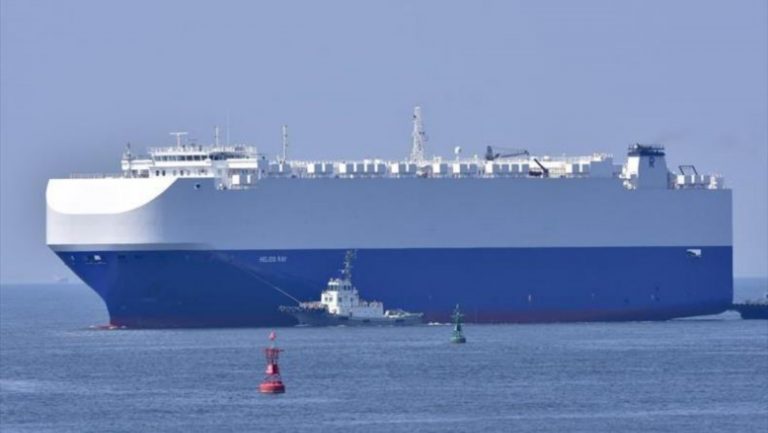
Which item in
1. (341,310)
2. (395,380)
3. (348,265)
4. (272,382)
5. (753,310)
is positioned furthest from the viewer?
(753,310)

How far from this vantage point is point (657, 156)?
94.6 metres

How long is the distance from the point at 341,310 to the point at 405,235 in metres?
4.14

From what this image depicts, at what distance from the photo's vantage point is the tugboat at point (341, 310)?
86625 millimetres

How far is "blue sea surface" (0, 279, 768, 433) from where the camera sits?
5684 centimetres

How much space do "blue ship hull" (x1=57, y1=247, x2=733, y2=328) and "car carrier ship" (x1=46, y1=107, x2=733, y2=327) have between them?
→ 50mm

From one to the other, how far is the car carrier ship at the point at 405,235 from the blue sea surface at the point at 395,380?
1.52 meters

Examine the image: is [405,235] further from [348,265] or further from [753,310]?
[753,310]

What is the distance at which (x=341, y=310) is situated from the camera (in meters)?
86.6

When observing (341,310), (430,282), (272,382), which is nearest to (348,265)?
(341,310)

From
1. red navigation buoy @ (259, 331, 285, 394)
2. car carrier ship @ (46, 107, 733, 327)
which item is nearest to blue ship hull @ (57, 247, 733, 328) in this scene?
car carrier ship @ (46, 107, 733, 327)

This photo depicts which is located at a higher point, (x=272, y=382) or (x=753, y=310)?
(x=753, y=310)

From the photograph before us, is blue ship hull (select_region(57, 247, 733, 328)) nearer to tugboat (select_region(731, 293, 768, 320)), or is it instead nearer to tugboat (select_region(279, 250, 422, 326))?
tugboat (select_region(279, 250, 422, 326))

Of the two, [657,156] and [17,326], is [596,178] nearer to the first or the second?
[657,156]

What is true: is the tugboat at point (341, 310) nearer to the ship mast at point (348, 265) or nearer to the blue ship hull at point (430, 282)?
the ship mast at point (348, 265)
